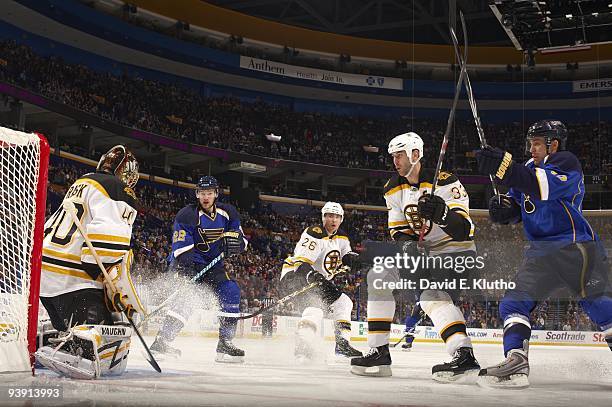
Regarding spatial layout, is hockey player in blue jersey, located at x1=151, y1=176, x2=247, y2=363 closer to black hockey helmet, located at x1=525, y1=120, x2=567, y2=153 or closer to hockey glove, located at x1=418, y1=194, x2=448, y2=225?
hockey glove, located at x1=418, y1=194, x2=448, y2=225

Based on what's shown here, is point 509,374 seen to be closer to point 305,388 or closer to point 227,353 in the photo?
point 305,388

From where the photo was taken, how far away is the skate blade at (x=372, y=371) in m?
3.95

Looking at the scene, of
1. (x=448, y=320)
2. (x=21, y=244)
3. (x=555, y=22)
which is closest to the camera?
(x=21, y=244)

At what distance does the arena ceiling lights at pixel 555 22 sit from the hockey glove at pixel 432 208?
292 cm

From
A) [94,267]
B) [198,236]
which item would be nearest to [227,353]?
[198,236]

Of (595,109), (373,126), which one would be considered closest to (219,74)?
(373,126)

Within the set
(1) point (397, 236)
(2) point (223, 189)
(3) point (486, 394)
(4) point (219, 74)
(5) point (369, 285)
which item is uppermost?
(4) point (219, 74)

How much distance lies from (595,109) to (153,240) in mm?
15421

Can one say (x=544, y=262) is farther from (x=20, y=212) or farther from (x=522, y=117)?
(x=522, y=117)

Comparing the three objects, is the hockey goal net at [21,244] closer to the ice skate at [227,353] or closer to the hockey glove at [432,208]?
the ice skate at [227,353]

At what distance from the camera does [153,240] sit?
15625mm

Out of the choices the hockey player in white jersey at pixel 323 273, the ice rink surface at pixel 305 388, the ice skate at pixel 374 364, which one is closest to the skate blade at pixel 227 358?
the ice rink surface at pixel 305 388

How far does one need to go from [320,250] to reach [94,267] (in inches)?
102

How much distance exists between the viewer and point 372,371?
3943 millimetres
